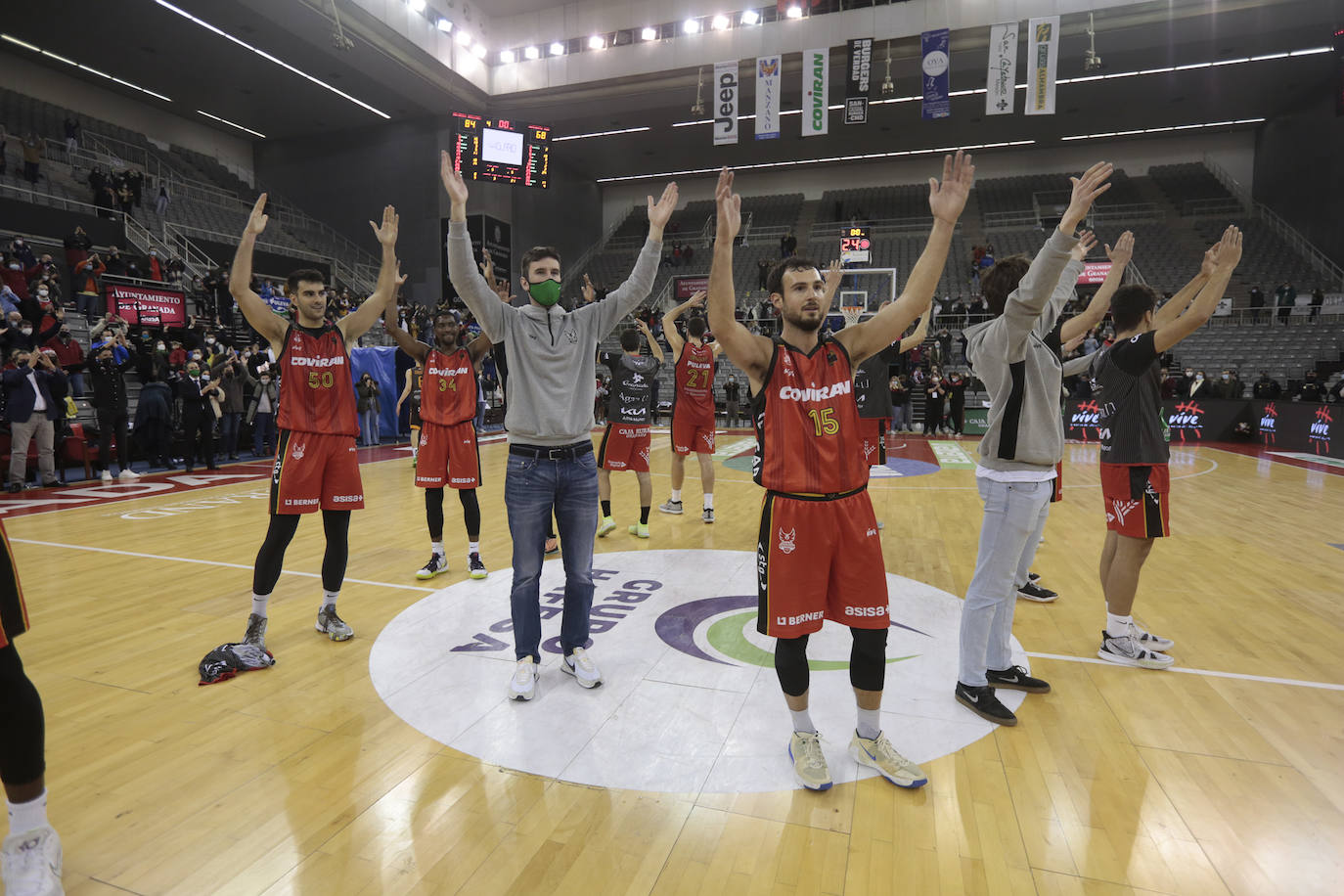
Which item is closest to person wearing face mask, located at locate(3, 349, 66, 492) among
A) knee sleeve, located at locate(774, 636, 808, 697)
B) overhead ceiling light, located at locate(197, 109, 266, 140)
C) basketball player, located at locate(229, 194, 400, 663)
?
basketball player, located at locate(229, 194, 400, 663)

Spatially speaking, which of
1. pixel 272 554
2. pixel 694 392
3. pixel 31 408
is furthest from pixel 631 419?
pixel 31 408

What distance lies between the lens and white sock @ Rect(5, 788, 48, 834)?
6.66 feet

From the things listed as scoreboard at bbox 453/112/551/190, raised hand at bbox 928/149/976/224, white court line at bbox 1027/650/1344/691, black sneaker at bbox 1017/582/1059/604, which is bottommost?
white court line at bbox 1027/650/1344/691

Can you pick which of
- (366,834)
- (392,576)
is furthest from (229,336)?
(366,834)

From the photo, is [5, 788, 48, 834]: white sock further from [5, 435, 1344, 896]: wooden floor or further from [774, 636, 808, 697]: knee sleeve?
[774, 636, 808, 697]: knee sleeve

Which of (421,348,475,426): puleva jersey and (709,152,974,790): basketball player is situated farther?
(421,348,475,426): puleva jersey

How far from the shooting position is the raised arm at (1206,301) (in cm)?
346

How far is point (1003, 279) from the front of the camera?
10.7 feet

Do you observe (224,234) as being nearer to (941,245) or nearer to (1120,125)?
(941,245)

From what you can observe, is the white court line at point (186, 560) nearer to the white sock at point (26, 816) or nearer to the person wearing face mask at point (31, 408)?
the white sock at point (26, 816)

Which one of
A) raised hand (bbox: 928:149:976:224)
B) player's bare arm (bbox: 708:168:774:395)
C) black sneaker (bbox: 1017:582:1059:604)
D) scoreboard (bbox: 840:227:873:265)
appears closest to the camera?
player's bare arm (bbox: 708:168:774:395)

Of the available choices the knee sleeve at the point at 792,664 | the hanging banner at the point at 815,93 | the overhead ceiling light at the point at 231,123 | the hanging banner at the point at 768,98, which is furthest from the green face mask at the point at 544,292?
the overhead ceiling light at the point at 231,123

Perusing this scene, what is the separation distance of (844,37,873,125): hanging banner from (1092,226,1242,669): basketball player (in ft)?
51.5

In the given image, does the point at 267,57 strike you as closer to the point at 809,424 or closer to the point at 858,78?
the point at 858,78
